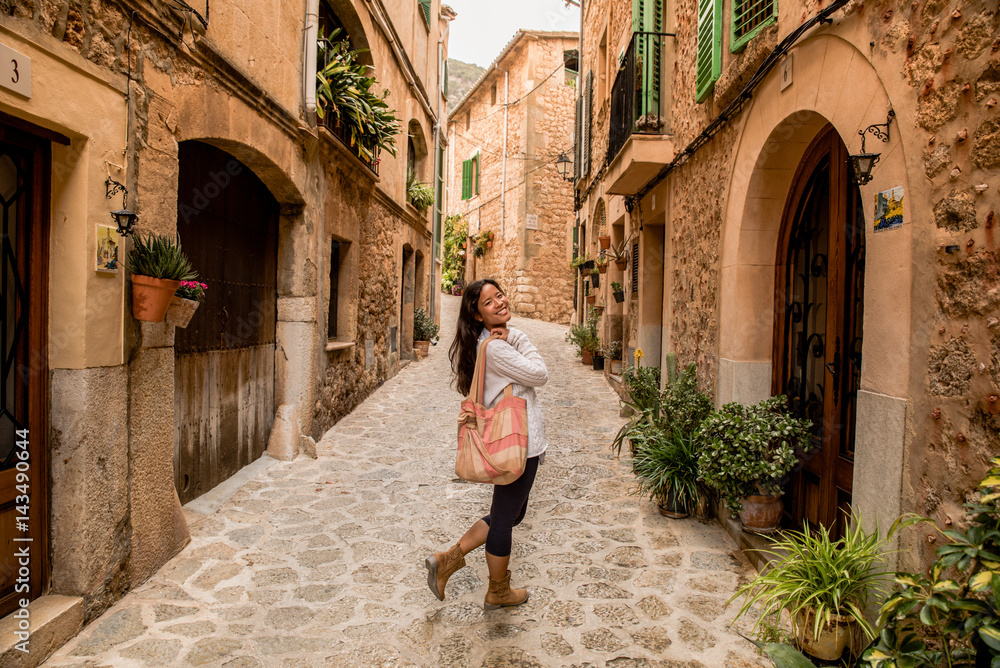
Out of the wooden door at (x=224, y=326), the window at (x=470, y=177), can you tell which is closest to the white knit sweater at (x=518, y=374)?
the wooden door at (x=224, y=326)

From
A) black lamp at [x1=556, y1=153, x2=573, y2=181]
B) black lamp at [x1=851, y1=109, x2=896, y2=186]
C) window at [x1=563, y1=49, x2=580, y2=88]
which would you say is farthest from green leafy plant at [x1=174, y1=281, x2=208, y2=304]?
window at [x1=563, y1=49, x2=580, y2=88]

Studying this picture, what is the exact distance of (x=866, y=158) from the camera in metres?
2.36

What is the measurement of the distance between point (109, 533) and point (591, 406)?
19.7 ft

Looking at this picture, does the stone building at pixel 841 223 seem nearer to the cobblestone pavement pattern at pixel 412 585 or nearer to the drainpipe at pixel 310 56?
the cobblestone pavement pattern at pixel 412 585

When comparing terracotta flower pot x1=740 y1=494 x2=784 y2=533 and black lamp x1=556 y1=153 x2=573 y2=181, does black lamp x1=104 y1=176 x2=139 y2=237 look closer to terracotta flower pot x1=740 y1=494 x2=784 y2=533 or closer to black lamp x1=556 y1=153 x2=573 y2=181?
terracotta flower pot x1=740 y1=494 x2=784 y2=533

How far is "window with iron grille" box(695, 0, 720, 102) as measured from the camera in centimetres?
416

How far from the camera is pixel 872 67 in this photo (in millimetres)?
2416

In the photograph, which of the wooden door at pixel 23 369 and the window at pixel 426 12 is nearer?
the wooden door at pixel 23 369

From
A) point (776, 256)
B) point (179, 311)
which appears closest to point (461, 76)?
point (776, 256)

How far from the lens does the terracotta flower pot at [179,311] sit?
3170 millimetres

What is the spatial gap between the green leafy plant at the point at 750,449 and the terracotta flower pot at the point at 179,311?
3.21m

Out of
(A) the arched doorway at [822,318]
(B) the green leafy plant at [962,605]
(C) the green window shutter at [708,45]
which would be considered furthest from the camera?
(C) the green window shutter at [708,45]

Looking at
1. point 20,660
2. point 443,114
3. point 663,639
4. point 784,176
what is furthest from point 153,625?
point 443,114

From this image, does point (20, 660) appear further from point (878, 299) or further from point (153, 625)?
point (878, 299)
